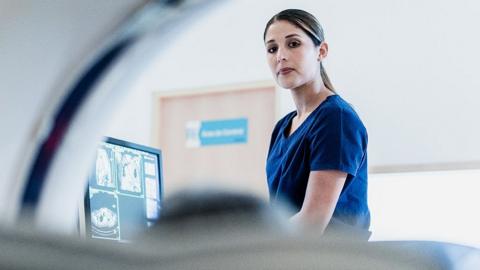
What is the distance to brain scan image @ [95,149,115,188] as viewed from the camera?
130 centimetres

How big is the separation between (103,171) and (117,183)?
0.04m

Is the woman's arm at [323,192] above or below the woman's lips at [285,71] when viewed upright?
below

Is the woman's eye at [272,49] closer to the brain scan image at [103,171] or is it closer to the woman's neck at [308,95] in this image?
the woman's neck at [308,95]

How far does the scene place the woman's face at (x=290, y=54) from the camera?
52.5 inches

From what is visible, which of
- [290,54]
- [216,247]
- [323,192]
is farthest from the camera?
[290,54]

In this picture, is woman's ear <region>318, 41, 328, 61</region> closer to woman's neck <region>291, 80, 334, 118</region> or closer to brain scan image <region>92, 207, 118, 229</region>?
woman's neck <region>291, 80, 334, 118</region>

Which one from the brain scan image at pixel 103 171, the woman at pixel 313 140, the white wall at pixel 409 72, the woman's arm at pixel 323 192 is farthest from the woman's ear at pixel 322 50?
the white wall at pixel 409 72

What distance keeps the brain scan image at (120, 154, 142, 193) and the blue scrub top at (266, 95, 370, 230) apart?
10.6 inches

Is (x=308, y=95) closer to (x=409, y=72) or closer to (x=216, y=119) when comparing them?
(x=409, y=72)

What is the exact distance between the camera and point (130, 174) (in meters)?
1.39

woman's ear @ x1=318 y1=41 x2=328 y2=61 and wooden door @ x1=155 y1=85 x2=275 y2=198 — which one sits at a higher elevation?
wooden door @ x1=155 y1=85 x2=275 y2=198

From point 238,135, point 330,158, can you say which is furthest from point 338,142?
point 238,135

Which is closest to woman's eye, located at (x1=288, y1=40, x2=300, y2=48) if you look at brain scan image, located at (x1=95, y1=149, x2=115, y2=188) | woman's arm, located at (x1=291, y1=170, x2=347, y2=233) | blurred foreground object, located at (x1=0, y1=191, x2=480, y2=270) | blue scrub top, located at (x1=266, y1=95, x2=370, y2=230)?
blue scrub top, located at (x1=266, y1=95, x2=370, y2=230)

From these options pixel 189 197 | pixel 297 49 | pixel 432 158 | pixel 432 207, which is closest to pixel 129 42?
pixel 189 197
